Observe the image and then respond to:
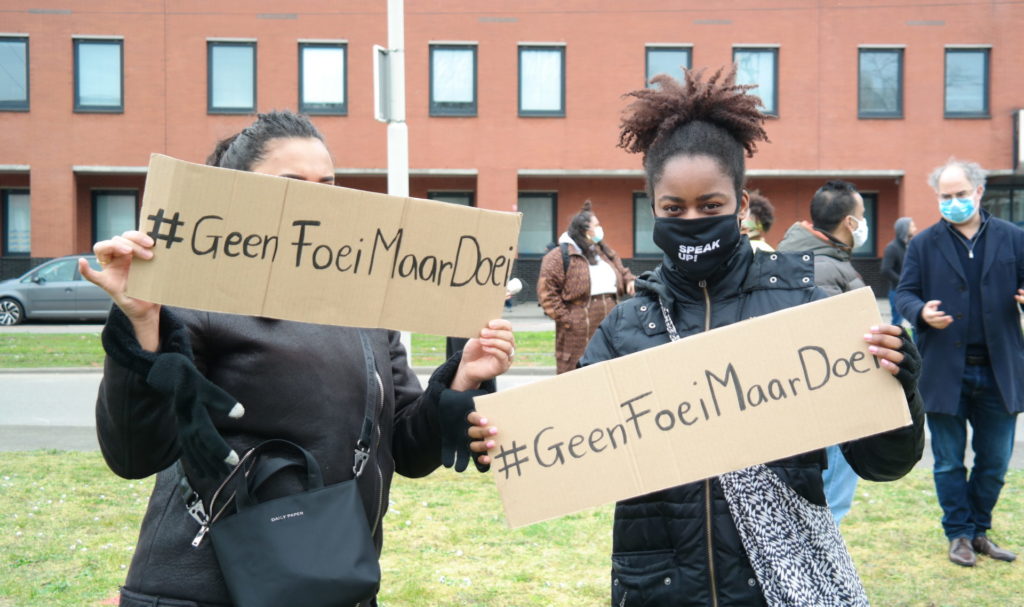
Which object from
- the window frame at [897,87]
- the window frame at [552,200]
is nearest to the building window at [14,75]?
the window frame at [552,200]

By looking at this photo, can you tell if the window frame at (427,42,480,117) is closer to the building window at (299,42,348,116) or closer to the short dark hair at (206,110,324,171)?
the building window at (299,42,348,116)

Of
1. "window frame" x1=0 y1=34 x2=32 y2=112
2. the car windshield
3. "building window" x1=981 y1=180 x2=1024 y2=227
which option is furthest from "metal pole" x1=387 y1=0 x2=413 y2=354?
"building window" x1=981 y1=180 x2=1024 y2=227

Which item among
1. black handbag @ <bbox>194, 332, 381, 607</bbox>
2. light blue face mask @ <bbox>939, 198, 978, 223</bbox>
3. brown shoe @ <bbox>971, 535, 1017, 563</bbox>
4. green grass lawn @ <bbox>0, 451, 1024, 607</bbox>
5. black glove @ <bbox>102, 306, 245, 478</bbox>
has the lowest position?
green grass lawn @ <bbox>0, 451, 1024, 607</bbox>

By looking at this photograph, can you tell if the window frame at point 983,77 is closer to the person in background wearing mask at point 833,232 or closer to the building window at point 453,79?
the building window at point 453,79

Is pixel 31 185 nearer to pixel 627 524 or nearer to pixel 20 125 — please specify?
pixel 20 125

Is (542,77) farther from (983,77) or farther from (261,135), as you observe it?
(261,135)

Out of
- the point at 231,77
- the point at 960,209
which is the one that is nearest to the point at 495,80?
the point at 231,77

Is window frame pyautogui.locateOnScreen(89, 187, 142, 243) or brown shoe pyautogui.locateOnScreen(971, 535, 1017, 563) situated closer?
brown shoe pyautogui.locateOnScreen(971, 535, 1017, 563)

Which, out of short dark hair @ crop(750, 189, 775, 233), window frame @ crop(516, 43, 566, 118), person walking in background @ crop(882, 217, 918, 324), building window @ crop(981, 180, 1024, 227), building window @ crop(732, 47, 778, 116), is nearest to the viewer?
short dark hair @ crop(750, 189, 775, 233)

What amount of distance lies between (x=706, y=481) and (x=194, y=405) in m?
1.25

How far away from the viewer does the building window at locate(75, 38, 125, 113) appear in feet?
87.6

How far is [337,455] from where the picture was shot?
2.24 m

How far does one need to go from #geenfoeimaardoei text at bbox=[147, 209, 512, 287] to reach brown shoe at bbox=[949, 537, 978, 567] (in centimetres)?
413

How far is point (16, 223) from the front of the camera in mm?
27906
